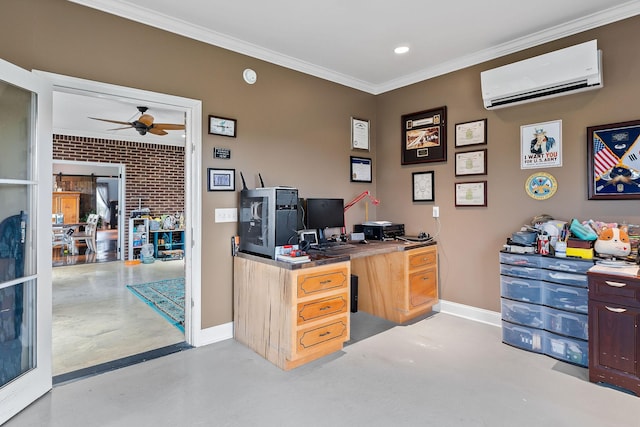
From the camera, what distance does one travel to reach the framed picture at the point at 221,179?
3.04 meters

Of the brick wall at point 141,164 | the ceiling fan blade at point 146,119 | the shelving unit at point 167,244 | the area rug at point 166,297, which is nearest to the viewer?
the area rug at point 166,297

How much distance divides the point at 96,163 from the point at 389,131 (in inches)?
234

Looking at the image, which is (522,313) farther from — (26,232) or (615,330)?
(26,232)

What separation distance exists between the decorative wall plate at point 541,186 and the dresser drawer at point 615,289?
0.96m

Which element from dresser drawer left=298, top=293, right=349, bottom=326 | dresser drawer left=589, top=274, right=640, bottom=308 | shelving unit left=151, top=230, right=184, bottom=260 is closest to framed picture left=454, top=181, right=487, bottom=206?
dresser drawer left=589, top=274, right=640, bottom=308

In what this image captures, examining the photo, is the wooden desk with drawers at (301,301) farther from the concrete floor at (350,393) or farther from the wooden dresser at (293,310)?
the concrete floor at (350,393)

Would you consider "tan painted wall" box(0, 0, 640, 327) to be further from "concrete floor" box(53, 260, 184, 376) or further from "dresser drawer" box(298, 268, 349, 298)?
"dresser drawer" box(298, 268, 349, 298)

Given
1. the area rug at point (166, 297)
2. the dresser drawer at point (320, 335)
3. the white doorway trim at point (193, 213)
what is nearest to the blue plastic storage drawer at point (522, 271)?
the dresser drawer at point (320, 335)

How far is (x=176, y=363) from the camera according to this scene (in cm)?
269

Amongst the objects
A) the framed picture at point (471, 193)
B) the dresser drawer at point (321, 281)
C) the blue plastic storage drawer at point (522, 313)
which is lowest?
the blue plastic storage drawer at point (522, 313)

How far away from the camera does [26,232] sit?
2.21 metres

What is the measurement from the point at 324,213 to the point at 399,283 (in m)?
1.04

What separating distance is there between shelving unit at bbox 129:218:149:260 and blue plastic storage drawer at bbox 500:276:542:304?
672cm

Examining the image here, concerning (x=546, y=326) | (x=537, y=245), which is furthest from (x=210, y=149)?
(x=546, y=326)
